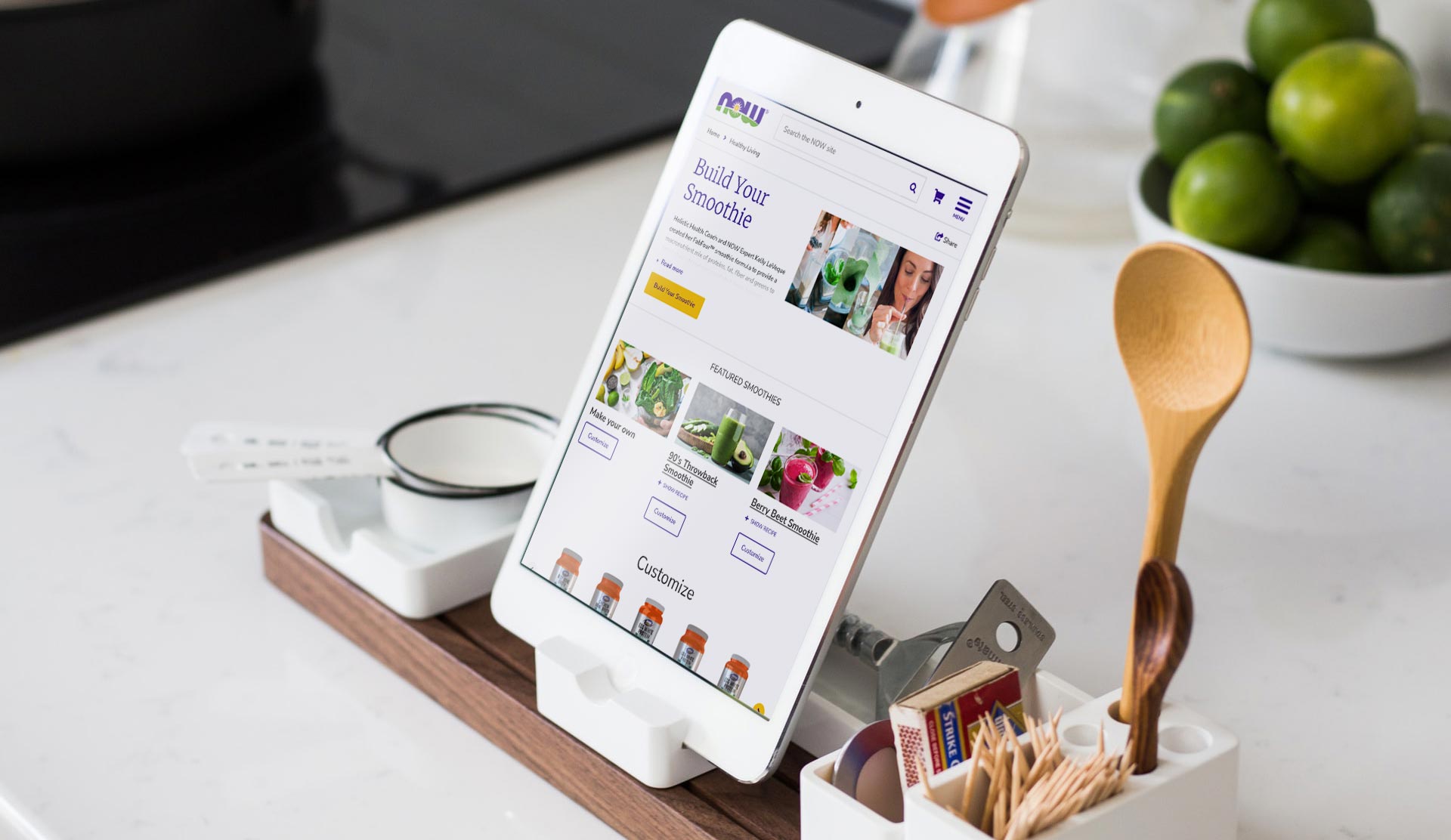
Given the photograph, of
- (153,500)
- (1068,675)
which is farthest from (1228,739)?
(153,500)

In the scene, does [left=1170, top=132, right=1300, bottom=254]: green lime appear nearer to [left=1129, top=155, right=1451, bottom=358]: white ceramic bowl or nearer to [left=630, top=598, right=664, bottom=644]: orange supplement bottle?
[left=1129, top=155, right=1451, bottom=358]: white ceramic bowl

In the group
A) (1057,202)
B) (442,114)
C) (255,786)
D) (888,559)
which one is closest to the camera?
(255,786)

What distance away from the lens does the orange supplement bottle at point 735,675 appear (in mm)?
610

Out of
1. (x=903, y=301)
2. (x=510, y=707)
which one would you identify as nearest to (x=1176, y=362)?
(x=903, y=301)

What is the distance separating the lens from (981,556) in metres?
0.85

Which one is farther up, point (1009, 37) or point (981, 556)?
point (1009, 37)

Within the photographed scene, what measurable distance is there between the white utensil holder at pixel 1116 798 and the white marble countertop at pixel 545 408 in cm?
13

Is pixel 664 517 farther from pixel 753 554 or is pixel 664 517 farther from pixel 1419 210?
pixel 1419 210

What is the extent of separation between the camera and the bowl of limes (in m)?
0.98

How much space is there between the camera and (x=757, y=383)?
2.04 feet

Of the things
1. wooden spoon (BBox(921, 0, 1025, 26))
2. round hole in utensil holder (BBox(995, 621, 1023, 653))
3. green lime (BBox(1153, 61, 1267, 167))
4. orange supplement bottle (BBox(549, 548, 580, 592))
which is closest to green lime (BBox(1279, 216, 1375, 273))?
green lime (BBox(1153, 61, 1267, 167))

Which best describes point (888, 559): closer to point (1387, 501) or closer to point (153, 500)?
point (1387, 501)

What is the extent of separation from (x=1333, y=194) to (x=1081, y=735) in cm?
63

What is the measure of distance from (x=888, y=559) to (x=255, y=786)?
0.36 metres
